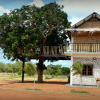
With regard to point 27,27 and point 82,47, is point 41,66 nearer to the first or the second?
point 27,27

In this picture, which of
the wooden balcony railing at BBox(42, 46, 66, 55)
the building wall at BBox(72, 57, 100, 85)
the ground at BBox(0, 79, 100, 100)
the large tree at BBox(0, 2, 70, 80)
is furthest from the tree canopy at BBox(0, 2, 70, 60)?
the ground at BBox(0, 79, 100, 100)

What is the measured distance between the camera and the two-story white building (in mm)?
17641

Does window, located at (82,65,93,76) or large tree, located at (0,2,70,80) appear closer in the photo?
window, located at (82,65,93,76)

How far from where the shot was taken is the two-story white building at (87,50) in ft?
57.9

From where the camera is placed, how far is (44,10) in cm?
2117

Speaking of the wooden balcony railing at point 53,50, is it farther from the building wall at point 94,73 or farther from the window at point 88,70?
the window at point 88,70

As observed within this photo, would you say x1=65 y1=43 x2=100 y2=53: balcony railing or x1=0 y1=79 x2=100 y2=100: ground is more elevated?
x1=65 y1=43 x2=100 y2=53: balcony railing

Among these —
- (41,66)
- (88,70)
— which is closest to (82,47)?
(88,70)

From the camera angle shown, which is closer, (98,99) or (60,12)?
(98,99)

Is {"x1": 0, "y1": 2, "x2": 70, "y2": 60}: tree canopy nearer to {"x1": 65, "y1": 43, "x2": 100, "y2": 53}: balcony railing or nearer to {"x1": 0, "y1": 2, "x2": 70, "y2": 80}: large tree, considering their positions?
{"x1": 0, "y1": 2, "x2": 70, "y2": 80}: large tree

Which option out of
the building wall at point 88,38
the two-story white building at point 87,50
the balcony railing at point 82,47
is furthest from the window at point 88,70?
the building wall at point 88,38

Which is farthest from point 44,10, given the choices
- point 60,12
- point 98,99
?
point 98,99

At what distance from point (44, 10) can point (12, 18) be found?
357cm

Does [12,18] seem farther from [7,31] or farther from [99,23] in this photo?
[99,23]
